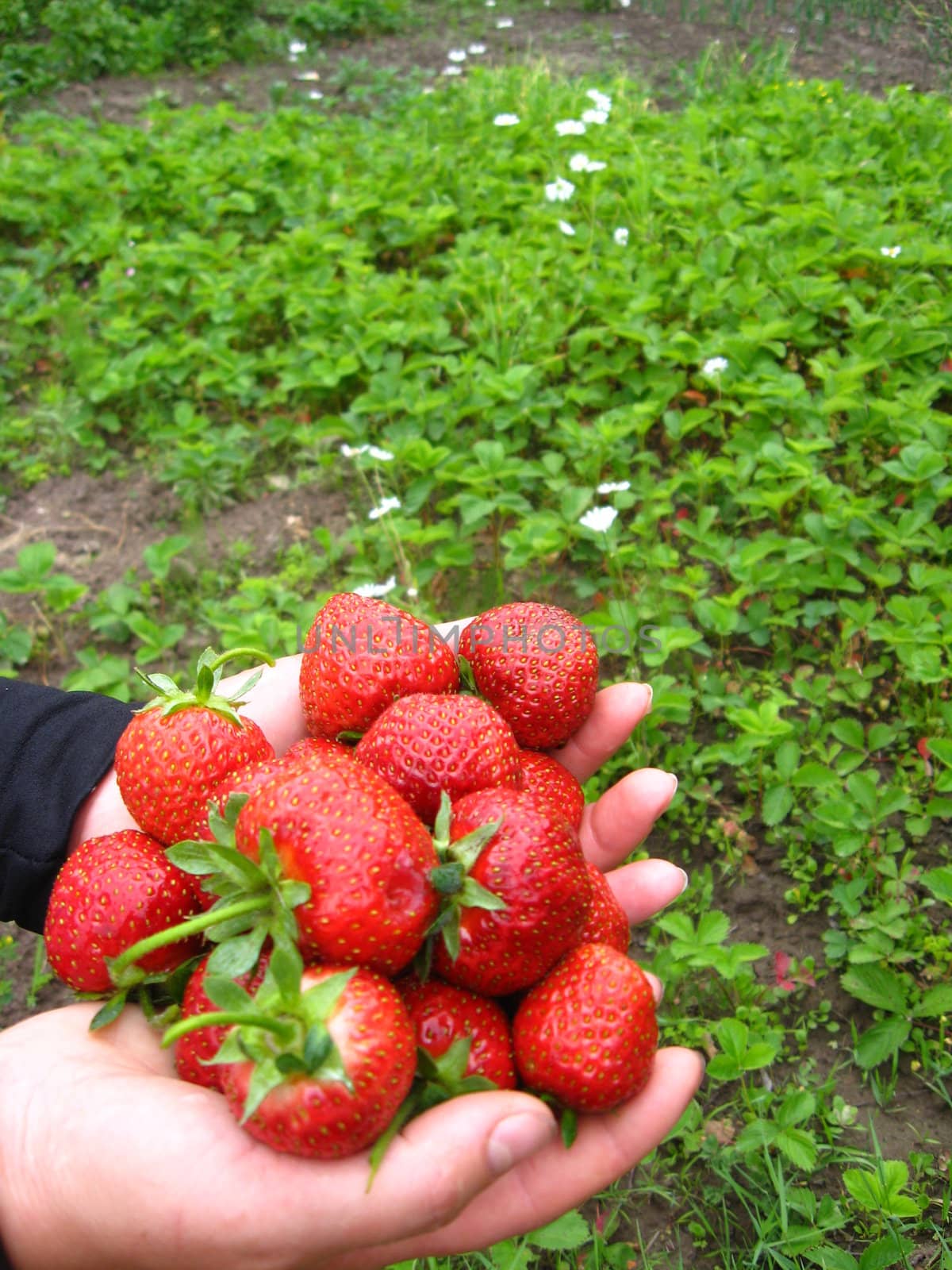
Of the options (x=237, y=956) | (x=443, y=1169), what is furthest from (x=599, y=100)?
(x=443, y=1169)

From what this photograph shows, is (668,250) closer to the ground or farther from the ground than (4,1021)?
farther from the ground

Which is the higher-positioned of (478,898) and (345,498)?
(478,898)

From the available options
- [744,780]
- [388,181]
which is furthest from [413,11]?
[744,780]

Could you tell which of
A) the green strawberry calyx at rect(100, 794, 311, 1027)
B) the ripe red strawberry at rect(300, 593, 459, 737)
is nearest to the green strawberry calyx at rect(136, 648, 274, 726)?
the ripe red strawberry at rect(300, 593, 459, 737)

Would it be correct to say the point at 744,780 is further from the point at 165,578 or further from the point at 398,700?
the point at 165,578

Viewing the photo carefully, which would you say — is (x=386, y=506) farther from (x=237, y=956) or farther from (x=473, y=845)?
(x=237, y=956)

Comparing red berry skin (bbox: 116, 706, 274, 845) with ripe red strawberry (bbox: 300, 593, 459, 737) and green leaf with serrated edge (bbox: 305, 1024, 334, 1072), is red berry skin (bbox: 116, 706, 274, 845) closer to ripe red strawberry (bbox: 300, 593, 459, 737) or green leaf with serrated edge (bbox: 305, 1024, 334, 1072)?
ripe red strawberry (bbox: 300, 593, 459, 737)

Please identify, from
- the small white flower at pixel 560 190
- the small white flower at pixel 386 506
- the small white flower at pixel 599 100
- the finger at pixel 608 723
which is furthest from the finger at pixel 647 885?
the small white flower at pixel 599 100
